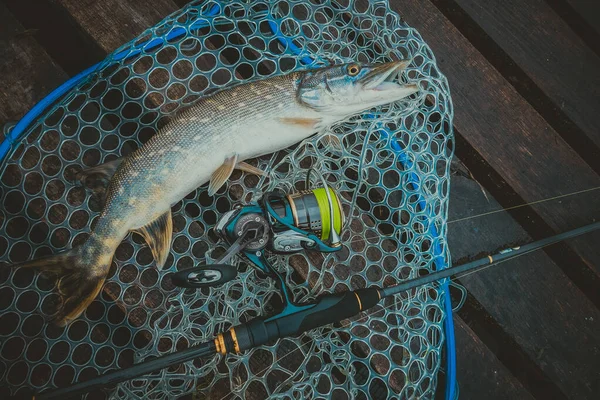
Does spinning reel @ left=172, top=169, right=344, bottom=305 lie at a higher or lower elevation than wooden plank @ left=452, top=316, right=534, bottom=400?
higher

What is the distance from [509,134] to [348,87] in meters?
0.86

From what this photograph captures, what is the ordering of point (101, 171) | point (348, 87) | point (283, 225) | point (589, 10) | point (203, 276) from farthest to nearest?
1. point (589, 10)
2. point (348, 87)
3. point (101, 171)
4. point (283, 225)
5. point (203, 276)

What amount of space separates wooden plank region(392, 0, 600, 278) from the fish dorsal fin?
140 cm

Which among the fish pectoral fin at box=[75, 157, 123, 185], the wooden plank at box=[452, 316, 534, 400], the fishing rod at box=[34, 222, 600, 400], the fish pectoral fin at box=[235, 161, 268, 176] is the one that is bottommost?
the wooden plank at box=[452, 316, 534, 400]

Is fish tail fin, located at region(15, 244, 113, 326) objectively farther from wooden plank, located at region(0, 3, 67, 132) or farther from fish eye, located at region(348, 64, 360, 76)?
fish eye, located at region(348, 64, 360, 76)

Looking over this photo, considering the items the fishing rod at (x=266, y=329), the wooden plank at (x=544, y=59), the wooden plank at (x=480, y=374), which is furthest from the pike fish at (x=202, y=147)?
the wooden plank at (x=480, y=374)

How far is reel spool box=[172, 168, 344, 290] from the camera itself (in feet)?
4.90

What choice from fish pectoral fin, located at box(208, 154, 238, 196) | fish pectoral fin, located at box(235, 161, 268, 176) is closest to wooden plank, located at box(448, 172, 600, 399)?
fish pectoral fin, located at box(235, 161, 268, 176)

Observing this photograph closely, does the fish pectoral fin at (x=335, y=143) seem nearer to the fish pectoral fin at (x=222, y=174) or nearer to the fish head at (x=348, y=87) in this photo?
the fish head at (x=348, y=87)

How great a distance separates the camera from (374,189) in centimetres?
192

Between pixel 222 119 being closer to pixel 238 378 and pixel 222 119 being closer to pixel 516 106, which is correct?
pixel 238 378

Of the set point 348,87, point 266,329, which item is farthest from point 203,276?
point 348,87

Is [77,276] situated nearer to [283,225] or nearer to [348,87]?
[283,225]

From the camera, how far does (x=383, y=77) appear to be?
67.0 inches
